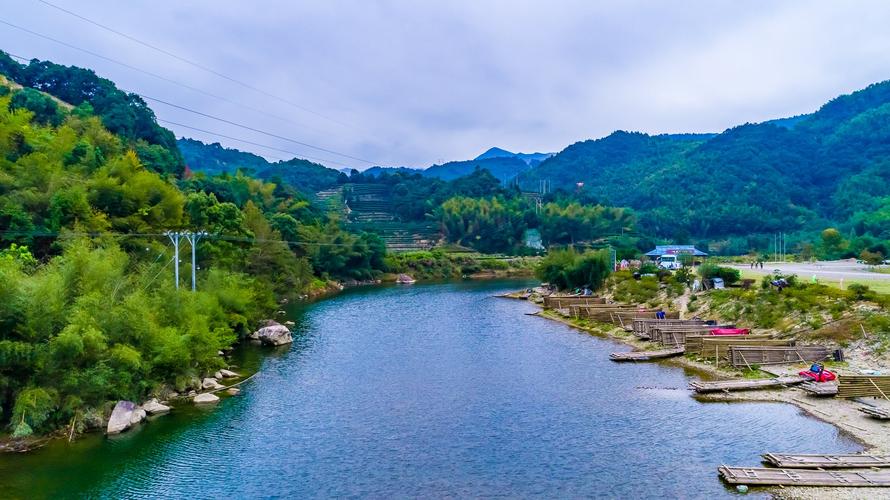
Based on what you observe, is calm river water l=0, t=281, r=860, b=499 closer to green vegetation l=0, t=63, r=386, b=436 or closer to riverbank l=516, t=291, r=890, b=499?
riverbank l=516, t=291, r=890, b=499

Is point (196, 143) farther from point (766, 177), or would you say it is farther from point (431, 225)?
point (766, 177)

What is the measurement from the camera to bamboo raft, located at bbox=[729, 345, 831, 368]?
83.9 ft

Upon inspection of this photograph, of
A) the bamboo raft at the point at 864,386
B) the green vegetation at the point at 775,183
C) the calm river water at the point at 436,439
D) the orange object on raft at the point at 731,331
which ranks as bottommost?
the calm river water at the point at 436,439

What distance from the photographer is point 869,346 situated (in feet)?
81.7

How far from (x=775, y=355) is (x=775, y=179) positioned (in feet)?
354

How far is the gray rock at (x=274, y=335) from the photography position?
1313 inches

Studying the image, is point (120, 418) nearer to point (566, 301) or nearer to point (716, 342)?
point (716, 342)

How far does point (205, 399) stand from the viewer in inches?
864

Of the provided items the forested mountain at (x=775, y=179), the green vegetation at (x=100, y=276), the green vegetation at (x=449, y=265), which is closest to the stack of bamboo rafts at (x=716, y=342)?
the green vegetation at (x=100, y=276)

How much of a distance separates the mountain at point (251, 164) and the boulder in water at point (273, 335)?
111 meters

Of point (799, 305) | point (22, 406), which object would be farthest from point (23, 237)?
point (799, 305)

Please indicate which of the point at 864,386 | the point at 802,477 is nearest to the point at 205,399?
the point at 802,477

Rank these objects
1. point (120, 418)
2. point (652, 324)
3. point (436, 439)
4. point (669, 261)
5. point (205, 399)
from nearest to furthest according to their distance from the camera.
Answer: point (436, 439), point (120, 418), point (205, 399), point (652, 324), point (669, 261)

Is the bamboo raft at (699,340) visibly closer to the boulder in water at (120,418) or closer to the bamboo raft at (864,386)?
the bamboo raft at (864,386)
